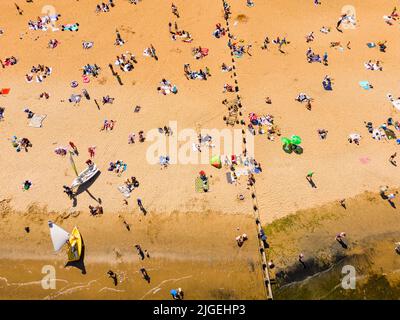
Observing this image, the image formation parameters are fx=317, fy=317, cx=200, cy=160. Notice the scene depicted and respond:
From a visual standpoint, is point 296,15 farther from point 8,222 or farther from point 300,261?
point 8,222

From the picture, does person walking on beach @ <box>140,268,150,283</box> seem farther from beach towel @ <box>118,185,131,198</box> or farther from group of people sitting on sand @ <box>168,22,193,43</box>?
group of people sitting on sand @ <box>168,22,193,43</box>

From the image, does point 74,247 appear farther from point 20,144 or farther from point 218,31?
point 218,31

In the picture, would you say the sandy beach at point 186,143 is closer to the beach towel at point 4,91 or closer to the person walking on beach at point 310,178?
the person walking on beach at point 310,178

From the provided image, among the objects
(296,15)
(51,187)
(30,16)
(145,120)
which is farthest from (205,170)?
(30,16)

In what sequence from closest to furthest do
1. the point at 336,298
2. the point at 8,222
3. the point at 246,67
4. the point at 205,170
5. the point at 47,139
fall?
the point at 336,298 < the point at 8,222 < the point at 205,170 < the point at 47,139 < the point at 246,67

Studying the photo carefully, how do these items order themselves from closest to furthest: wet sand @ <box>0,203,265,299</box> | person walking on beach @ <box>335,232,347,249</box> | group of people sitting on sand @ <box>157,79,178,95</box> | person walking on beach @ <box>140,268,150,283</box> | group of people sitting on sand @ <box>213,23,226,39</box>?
wet sand @ <box>0,203,265,299</box>
person walking on beach @ <box>140,268,150,283</box>
person walking on beach @ <box>335,232,347,249</box>
group of people sitting on sand @ <box>157,79,178,95</box>
group of people sitting on sand @ <box>213,23,226,39</box>

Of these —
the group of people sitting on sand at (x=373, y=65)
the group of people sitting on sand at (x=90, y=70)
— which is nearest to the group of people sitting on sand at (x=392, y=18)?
the group of people sitting on sand at (x=373, y=65)

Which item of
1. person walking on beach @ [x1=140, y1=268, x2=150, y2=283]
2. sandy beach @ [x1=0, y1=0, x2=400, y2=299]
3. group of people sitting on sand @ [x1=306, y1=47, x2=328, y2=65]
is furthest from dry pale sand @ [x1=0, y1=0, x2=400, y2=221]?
person walking on beach @ [x1=140, y1=268, x2=150, y2=283]
